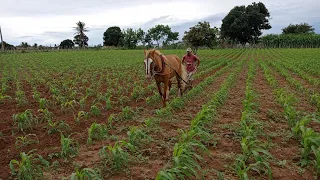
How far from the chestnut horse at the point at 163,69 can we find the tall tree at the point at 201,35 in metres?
15.1

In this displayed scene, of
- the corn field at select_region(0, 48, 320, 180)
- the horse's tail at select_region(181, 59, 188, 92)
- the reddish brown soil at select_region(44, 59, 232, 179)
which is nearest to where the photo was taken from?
the corn field at select_region(0, 48, 320, 180)

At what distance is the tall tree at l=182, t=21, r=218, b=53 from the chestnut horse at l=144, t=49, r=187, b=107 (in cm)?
1506

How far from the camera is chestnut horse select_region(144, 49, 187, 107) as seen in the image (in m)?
7.39

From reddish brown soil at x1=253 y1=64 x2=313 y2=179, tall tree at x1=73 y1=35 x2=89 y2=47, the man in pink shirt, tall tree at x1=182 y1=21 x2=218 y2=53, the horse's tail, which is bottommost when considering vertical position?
reddish brown soil at x1=253 y1=64 x2=313 y2=179

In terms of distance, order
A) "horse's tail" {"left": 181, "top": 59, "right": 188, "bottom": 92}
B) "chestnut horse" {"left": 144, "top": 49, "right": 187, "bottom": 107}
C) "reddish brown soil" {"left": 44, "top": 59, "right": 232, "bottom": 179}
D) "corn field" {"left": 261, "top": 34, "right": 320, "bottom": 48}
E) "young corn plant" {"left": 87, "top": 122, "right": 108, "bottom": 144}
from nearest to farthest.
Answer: "reddish brown soil" {"left": 44, "top": 59, "right": 232, "bottom": 179}
"young corn plant" {"left": 87, "top": 122, "right": 108, "bottom": 144}
"chestnut horse" {"left": 144, "top": 49, "right": 187, "bottom": 107}
"horse's tail" {"left": 181, "top": 59, "right": 188, "bottom": 92}
"corn field" {"left": 261, "top": 34, "right": 320, "bottom": 48}

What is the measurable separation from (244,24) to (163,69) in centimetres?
6827

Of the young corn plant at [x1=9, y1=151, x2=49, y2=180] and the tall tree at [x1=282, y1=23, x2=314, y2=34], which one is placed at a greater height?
the tall tree at [x1=282, y1=23, x2=314, y2=34]

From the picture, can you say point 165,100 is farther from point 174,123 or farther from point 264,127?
point 264,127

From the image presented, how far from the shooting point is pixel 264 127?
19.5ft

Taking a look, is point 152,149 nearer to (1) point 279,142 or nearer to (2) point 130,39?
(1) point 279,142

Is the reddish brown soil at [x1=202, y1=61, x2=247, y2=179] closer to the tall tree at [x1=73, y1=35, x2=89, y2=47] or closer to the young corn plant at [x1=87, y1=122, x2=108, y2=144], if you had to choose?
the young corn plant at [x1=87, y1=122, x2=108, y2=144]

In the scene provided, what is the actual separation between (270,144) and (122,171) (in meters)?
2.60

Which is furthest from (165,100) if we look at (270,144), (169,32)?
(169,32)

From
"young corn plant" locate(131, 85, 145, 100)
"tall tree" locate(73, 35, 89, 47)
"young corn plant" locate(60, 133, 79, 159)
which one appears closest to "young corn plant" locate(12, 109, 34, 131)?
"young corn plant" locate(60, 133, 79, 159)
